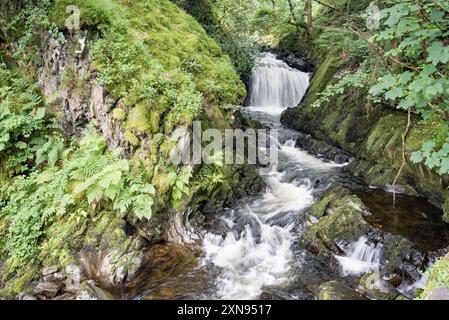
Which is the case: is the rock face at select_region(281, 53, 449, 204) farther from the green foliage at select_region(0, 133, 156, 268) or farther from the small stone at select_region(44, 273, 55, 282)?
the small stone at select_region(44, 273, 55, 282)

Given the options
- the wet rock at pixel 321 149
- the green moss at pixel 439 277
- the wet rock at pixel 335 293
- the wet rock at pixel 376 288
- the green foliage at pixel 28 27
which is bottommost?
the wet rock at pixel 376 288

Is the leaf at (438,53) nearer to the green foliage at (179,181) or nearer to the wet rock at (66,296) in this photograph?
the green foliage at (179,181)

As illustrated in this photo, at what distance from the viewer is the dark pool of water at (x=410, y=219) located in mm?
6574

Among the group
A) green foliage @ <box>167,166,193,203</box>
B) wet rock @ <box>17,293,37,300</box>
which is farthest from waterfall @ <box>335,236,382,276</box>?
wet rock @ <box>17,293,37,300</box>

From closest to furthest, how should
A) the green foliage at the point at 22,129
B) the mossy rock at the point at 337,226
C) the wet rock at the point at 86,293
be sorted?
the wet rock at the point at 86,293
the mossy rock at the point at 337,226
the green foliage at the point at 22,129

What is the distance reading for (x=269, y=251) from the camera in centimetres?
671

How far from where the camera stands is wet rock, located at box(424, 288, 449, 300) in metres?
3.48

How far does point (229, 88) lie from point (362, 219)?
4464mm

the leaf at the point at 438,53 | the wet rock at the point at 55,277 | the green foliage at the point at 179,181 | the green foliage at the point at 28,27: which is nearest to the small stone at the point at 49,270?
the wet rock at the point at 55,277

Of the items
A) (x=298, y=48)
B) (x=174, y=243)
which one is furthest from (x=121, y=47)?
(x=298, y=48)

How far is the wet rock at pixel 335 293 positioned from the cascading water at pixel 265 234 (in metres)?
0.94
